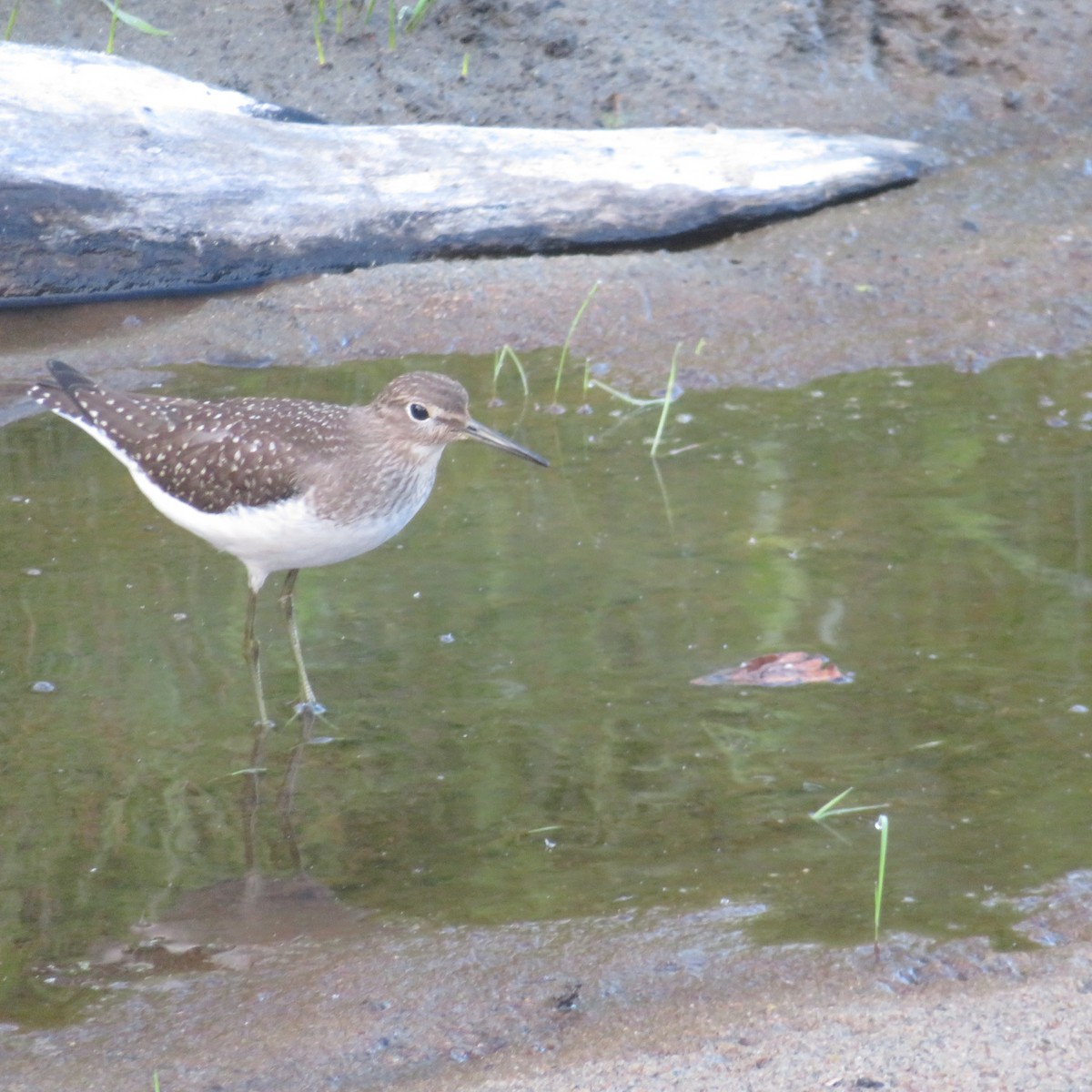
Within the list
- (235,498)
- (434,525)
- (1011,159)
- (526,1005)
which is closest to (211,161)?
(434,525)

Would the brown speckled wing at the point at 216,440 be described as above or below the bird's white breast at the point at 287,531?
above

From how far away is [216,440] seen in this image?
4844 millimetres

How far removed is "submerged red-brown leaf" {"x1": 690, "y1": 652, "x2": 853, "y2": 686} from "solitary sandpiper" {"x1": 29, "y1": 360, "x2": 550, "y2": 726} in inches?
34.0

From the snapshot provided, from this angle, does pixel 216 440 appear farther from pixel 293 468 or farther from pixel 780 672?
pixel 780 672

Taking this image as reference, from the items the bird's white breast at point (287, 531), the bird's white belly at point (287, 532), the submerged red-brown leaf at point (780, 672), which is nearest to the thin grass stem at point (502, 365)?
the bird's white breast at point (287, 531)

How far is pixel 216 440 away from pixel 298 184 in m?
2.76

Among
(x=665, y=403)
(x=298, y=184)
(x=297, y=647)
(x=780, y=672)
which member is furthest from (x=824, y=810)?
(x=298, y=184)

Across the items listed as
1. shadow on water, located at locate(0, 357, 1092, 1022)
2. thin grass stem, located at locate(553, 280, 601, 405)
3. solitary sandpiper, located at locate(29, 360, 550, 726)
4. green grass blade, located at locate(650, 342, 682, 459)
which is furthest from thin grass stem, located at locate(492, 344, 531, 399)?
solitary sandpiper, located at locate(29, 360, 550, 726)

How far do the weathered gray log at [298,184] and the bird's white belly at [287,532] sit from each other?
2605 millimetres

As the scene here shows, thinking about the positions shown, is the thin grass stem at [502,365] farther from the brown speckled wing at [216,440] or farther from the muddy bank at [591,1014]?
the muddy bank at [591,1014]

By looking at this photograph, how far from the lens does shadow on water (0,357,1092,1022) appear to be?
3746 mm

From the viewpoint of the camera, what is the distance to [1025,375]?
666cm

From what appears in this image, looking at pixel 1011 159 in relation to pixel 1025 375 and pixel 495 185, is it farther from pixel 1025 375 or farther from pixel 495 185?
pixel 495 185

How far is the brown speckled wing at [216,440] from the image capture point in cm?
466
